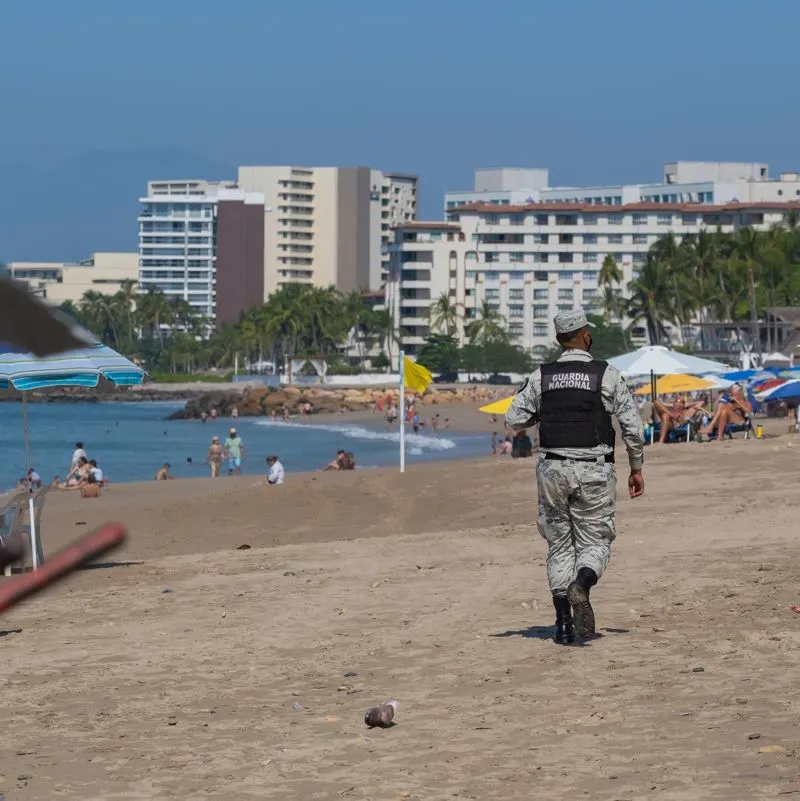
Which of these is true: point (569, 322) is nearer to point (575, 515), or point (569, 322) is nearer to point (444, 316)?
point (575, 515)

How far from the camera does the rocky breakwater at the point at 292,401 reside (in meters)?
106

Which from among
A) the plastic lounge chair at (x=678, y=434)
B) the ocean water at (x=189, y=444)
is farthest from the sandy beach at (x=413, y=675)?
the ocean water at (x=189, y=444)

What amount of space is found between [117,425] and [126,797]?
93.0m

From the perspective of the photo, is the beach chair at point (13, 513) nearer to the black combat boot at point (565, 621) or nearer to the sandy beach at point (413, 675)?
the sandy beach at point (413, 675)

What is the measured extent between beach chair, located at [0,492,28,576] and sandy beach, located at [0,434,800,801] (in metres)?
1.66

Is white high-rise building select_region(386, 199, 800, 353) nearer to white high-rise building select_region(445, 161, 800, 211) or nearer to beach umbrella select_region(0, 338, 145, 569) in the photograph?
white high-rise building select_region(445, 161, 800, 211)

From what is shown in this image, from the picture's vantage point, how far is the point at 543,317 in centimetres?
15088

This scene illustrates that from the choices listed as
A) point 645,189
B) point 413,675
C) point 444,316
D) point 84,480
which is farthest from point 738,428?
point 645,189

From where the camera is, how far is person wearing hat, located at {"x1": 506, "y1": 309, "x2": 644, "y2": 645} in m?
7.31

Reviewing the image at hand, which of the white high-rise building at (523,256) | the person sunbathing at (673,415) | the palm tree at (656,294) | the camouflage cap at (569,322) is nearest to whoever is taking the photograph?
the camouflage cap at (569,322)

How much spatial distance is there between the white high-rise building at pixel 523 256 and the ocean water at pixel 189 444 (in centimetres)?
4503

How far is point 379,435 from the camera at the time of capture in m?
74.8

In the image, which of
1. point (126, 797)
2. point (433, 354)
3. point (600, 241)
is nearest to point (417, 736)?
point (126, 797)

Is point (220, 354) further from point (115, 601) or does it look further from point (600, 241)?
point (115, 601)
